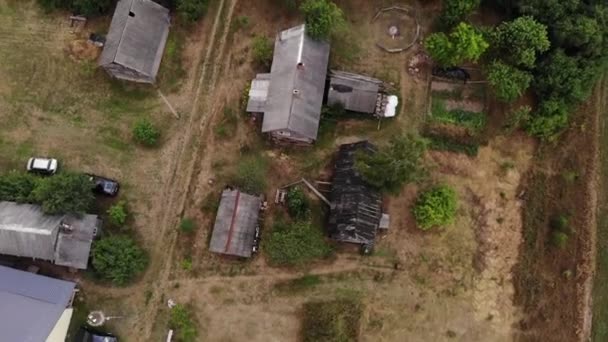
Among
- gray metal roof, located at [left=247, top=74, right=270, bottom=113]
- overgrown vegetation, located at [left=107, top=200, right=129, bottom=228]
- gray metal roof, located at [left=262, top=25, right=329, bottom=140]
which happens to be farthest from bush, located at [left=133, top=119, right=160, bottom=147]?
gray metal roof, located at [left=262, top=25, right=329, bottom=140]

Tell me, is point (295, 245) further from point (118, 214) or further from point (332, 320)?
point (118, 214)

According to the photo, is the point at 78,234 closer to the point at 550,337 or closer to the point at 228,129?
the point at 228,129

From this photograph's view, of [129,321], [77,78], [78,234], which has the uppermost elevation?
[77,78]

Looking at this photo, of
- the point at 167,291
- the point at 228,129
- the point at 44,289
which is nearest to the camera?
the point at 44,289

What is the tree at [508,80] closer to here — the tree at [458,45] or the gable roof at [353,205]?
the tree at [458,45]

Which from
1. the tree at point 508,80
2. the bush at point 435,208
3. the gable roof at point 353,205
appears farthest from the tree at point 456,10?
the bush at point 435,208

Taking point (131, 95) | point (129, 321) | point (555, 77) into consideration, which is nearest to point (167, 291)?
point (129, 321)
